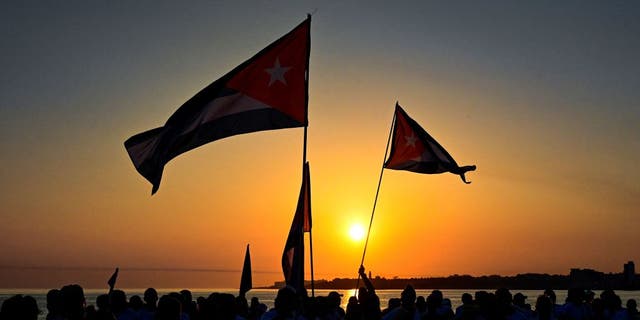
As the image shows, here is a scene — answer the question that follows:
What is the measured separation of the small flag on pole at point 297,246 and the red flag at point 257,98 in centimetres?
97

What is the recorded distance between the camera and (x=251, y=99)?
1145 centimetres

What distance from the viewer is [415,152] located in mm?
17719

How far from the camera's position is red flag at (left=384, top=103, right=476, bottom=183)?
1767cm

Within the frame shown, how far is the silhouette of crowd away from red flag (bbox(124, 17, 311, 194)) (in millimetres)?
2526

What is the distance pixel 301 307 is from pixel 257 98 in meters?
3.46

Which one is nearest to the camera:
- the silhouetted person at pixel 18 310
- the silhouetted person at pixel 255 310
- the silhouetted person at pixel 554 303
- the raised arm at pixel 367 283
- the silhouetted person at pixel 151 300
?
the silhouetted person at pixel 18 310

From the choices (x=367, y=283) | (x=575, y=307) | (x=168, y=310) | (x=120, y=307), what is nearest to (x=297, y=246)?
(x=367, y=283)

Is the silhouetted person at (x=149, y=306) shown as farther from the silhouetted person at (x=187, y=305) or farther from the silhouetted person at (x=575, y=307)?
the silhouetted person at (x=575, y=307)

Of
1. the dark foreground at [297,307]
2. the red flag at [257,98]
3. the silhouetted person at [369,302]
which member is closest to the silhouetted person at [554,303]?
the dark foreground at [297,307]

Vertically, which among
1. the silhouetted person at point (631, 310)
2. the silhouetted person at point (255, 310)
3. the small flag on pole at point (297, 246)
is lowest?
the silhouetted person at point (255, 310)

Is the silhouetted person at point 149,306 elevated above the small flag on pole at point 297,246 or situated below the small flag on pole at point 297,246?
below

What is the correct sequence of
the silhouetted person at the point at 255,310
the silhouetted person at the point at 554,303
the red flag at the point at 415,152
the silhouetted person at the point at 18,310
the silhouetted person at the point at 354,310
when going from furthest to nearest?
1. the red flag at the point at 415,152
2. the silhouetted person at the point at 255,310
3. the silhouetted person at the point at 554,303
4. the silhouetted person at the point at 354,310
5. the silhouetted person at the point at 18,310

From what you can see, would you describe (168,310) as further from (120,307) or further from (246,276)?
(246,276)

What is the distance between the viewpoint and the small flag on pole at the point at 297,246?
11.1m
